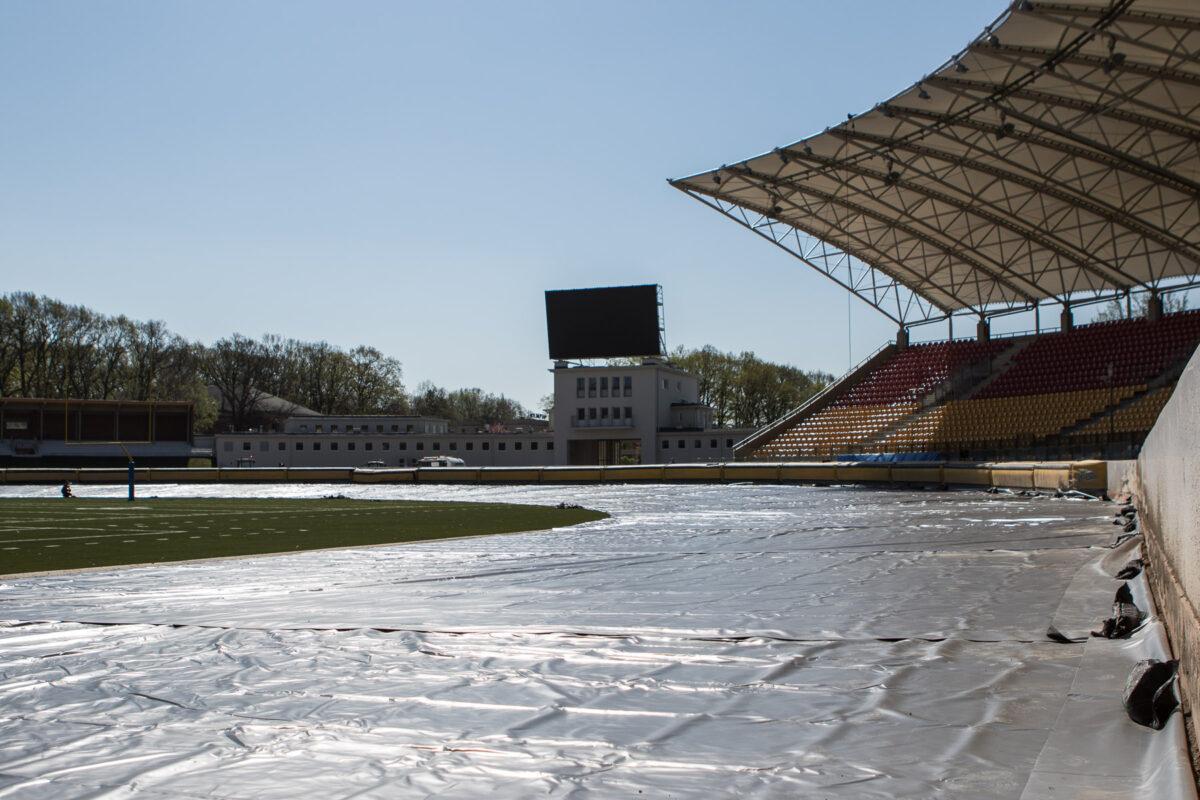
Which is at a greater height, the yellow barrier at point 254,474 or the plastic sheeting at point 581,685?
the yellow barrier at point 254,474

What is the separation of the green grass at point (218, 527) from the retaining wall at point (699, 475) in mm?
→ 13417

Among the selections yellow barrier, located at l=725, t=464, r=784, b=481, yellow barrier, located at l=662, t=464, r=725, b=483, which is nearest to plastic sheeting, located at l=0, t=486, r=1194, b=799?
yellow barrier, located at l=725, t=464, r=784, b=481

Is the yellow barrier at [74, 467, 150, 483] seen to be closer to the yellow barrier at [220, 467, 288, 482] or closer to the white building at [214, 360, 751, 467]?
the yellow barrier at [220, 467, 288, 482]

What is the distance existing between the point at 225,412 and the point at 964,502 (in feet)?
350

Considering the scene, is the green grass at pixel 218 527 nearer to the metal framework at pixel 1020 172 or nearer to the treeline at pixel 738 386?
the metal framework at pixel 1020 172

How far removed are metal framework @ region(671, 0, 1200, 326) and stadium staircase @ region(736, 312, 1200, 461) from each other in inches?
101

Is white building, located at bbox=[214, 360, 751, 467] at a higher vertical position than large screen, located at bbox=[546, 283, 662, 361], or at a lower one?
lower

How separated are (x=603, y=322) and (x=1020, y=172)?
3332 centimetres

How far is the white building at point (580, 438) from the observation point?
70.4 metres

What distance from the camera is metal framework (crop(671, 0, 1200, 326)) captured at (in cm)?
2845

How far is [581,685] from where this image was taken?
520 centimetres

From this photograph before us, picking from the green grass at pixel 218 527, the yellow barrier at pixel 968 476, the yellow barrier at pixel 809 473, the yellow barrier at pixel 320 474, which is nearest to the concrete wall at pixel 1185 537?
the green grass at pixel 218 527

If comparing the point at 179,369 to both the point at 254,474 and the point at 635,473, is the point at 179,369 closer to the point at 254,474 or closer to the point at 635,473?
the point at 254,474

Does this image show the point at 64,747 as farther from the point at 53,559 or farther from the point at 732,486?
the point at 732,486
